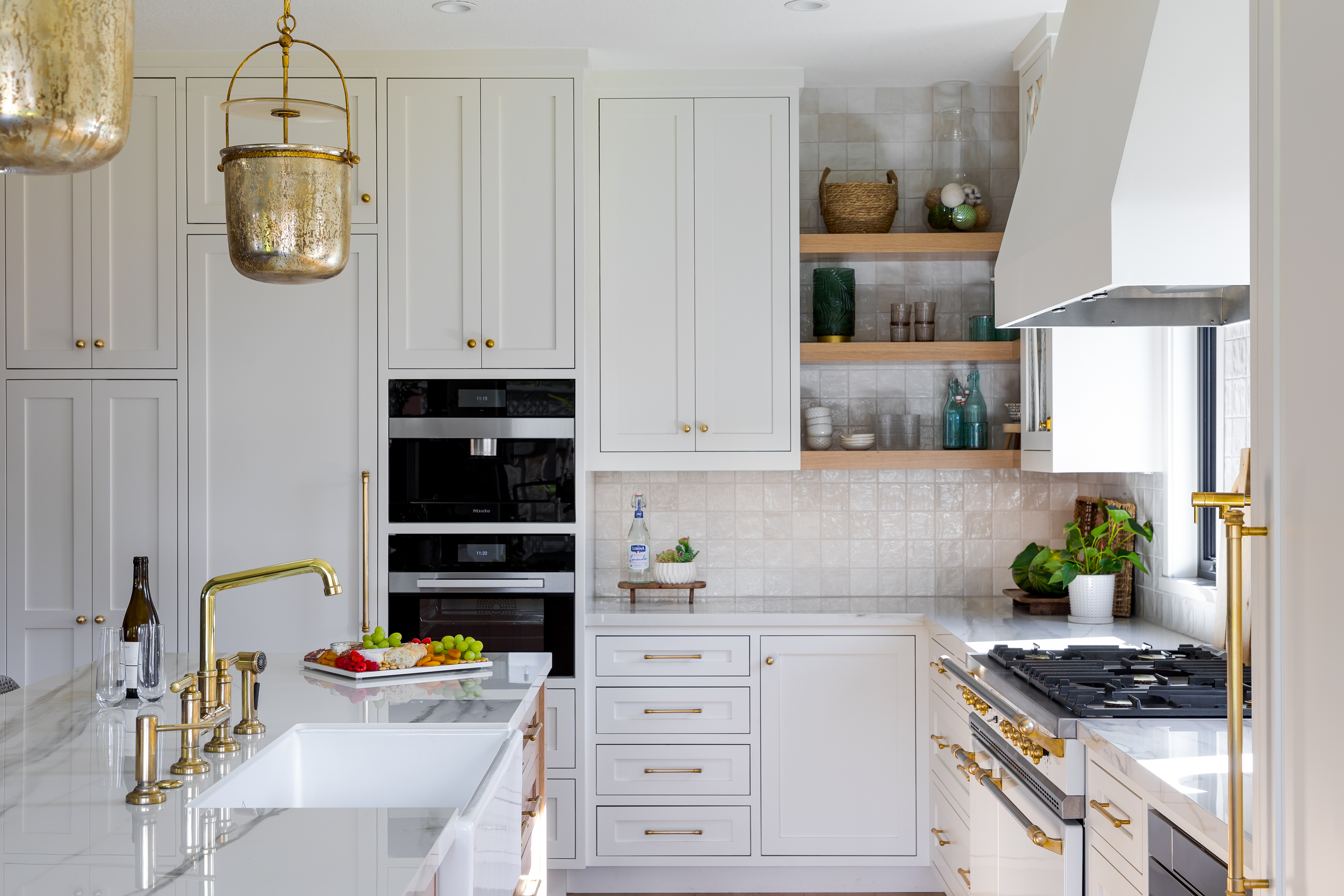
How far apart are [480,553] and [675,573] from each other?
0.67 metres

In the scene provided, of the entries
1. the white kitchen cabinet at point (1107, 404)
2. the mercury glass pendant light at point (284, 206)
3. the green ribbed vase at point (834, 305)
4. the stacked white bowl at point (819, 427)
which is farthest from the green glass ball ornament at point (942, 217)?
the mercury glass pendant light at point (284, 206)

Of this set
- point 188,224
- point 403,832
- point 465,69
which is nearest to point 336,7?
point 465,69

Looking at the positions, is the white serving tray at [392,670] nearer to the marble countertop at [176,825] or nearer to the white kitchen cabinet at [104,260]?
the marble countertop at [176,825]

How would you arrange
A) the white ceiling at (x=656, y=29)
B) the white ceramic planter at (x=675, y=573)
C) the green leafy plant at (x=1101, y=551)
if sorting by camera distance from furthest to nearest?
the white ceramic planter at (x=675, y=573)
the green leafy plant at (x=1101, y=551)
the white ceiling at (x=656, y=29)

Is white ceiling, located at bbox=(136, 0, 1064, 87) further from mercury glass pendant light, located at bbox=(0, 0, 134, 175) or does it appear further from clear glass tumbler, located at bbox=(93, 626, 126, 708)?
mercury glass pendant light, located at bbox=(0, 0, 134, 175)

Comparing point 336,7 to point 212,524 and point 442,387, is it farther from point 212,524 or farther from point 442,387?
point 212,524

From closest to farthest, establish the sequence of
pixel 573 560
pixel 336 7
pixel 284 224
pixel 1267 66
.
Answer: pixel 1267 66
pixel 284 224
pixel 336 7
pixel 573 560

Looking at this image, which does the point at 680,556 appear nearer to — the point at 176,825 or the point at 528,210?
the point at 528,210

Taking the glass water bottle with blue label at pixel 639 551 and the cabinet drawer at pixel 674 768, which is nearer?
the cabinet drawer at pixel 674 768

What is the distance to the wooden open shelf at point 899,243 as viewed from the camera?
3.52m

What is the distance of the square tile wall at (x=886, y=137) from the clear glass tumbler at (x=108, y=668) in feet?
8.47

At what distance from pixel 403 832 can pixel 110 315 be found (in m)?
2.55

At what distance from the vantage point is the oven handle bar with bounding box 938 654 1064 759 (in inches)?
79.5

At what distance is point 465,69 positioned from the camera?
330 centimetres
